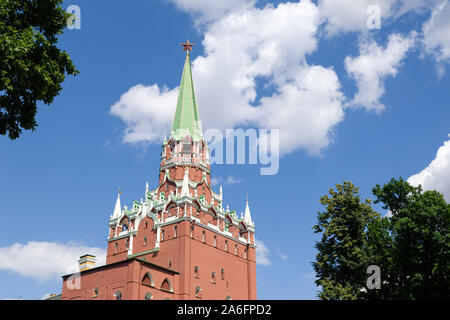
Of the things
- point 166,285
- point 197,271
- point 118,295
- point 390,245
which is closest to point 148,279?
point 166,285

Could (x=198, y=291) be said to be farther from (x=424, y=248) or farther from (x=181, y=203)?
(x=424, y=248)

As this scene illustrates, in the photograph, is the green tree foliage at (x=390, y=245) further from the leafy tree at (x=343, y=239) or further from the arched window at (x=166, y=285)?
the arched window at (x=166, y=285)

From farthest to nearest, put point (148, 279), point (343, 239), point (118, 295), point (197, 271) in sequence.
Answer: point (197, 271)
point (148, 279)
point (118, 295)
point (343, 239)

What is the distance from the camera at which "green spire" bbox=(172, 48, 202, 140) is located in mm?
62969

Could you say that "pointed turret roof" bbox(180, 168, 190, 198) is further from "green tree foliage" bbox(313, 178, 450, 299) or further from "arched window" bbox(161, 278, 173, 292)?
"green tree foliage" bbox(313, 178, 450, 299)

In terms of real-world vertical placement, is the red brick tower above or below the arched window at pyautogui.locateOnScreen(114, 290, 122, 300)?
above

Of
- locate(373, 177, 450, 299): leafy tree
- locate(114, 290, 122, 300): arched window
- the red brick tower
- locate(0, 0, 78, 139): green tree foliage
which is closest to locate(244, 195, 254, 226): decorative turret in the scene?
the red brick tower

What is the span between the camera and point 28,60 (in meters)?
16.6

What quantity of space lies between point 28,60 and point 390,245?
27.9 meters

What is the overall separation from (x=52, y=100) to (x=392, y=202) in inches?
1081

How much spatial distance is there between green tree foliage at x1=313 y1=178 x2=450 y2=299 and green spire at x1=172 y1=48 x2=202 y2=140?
2615cm

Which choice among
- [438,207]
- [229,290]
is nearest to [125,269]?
[229,290]

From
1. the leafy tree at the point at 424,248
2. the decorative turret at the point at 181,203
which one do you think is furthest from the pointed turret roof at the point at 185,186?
the leafy tree at the point at 424,248
